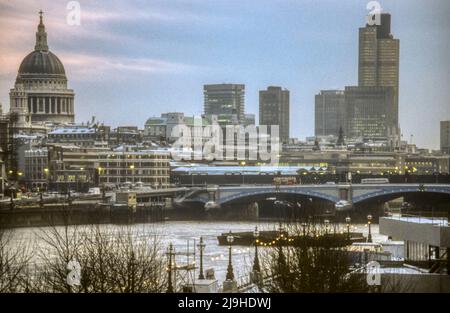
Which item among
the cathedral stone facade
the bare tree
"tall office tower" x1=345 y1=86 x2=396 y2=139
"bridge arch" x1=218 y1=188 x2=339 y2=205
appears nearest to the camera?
the bare tree

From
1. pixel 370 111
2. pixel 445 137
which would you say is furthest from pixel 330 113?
pixel 445 137

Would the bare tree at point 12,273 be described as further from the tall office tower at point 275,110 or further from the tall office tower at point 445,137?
the tall office tower at point 275,110

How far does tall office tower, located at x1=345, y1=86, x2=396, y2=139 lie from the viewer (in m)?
35.2

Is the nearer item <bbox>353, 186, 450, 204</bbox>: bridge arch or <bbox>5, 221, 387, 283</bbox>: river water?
<bbox>5, 221, 387, 283</bbox>: river water

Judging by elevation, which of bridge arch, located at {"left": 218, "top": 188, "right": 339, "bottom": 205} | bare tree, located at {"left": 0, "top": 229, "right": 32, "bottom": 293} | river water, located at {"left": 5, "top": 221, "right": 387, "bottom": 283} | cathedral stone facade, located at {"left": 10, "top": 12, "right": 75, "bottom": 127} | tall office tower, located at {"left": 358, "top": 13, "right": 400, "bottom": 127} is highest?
tall office tower, located at {"left": 358, "top": 13, "right": 400, "bottom": 127}

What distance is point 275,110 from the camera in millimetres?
30953

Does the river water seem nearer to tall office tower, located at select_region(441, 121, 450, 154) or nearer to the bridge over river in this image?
the bridge over river

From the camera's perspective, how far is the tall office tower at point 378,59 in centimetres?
2388

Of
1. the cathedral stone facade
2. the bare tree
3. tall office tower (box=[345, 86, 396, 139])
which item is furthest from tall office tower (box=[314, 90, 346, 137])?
the bare tree

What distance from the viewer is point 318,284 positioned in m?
3.73

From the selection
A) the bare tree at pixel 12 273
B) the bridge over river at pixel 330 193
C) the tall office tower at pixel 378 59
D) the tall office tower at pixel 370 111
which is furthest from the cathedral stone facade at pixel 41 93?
the tall office tower at pixel 370 111

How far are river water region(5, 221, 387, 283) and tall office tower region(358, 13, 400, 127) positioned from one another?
940 centimetres
